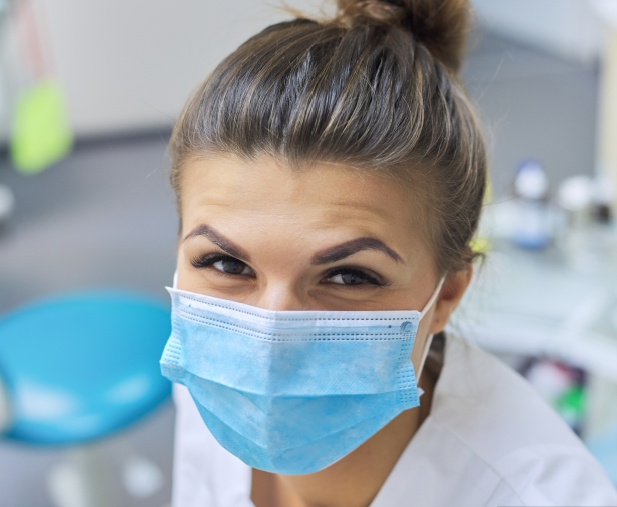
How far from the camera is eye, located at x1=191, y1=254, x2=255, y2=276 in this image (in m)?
0.91

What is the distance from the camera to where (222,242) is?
2.81 feet

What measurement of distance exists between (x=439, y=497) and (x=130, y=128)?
14.6ft

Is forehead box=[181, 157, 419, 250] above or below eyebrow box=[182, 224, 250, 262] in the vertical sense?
above

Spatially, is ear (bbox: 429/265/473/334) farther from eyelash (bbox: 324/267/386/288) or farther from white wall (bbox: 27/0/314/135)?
white wall (bbox: 27/0/314/135)

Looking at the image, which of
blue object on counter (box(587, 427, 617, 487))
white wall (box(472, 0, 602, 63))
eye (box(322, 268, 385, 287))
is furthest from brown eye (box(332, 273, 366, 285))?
white wall (box(472, 0, 602, 63))

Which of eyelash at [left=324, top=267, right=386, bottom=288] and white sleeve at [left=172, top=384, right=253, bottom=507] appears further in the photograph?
white sleeve at [left=172, top=384, right=253, bottom=507]

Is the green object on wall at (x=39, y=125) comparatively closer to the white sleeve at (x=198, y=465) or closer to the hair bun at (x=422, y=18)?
the white sleeve at (x=198, y=465)

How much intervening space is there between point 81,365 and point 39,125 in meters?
2.59

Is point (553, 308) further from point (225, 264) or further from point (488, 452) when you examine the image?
point (225, 264)

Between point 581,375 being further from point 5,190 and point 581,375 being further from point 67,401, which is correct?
point 5,190

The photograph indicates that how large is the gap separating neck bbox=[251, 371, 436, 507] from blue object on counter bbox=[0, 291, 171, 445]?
21.8 inches

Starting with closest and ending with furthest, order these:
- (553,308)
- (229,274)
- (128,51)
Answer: (229,274) < (553,308) < (128,51)

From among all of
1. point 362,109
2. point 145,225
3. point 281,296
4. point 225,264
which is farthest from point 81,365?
point 145,225

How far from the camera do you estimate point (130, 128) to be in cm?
490
